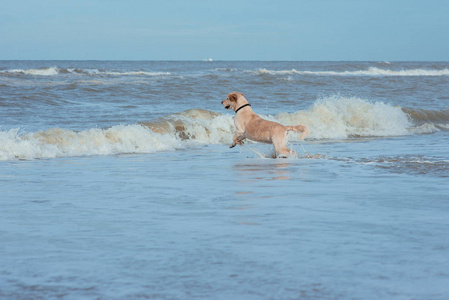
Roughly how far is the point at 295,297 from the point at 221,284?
1.40ft

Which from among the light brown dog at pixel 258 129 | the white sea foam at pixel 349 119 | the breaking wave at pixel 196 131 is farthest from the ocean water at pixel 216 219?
the white sea foam at pixel 349 119

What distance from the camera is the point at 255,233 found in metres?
4.24

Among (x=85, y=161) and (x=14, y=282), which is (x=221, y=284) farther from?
(x=85, y=161)

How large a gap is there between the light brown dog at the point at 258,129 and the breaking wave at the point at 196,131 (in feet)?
7.05

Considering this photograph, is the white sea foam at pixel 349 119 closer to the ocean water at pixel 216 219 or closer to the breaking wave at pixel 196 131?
the breaking wave at pixel 196 131

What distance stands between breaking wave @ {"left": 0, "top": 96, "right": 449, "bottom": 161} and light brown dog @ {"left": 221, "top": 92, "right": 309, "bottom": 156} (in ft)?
7.05

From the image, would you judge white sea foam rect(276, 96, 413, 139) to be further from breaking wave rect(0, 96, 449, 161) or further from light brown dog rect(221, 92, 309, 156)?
light brown dog rect(221, 92, 309, 156)

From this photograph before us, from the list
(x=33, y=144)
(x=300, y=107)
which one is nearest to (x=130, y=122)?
(x=33, y=144)

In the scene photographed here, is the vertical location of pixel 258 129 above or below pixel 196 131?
above

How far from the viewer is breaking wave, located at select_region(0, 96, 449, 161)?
9953mm

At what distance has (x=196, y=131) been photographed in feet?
43.4

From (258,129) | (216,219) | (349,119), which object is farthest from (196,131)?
(216,219)

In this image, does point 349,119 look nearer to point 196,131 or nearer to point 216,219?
point 196,131

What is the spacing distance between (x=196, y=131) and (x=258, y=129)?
4.38 meters
